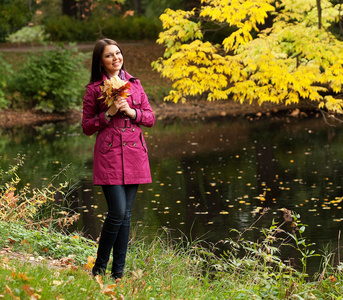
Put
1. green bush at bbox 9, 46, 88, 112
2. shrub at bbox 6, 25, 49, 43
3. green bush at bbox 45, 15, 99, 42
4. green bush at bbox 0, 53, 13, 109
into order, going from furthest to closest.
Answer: shrub at bbox 6, 25, 49, 43
green bush at bbox 45, 15, 99, 42
green bush at bbox 9, 46, 88, 112
green bush at bbox 0, 53, 13, 109

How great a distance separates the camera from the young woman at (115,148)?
13.9 feet

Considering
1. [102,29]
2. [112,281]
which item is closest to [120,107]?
[112,281]

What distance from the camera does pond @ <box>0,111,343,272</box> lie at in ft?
29.9

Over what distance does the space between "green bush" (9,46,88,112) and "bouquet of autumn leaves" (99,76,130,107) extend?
64.3 ft

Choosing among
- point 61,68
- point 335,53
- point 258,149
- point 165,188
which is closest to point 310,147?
point 258,149

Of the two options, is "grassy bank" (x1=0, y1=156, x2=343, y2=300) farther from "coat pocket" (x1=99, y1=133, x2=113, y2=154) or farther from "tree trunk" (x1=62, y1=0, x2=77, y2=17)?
"tree trunk" (x1=62, y1=0, x2=77, y2=17)

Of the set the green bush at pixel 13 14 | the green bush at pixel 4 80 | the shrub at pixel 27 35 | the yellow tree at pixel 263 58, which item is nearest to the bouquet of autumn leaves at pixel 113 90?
the yellow tree at pixel 263 58

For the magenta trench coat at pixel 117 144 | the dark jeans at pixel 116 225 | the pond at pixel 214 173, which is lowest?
the pond at pixel 214 173

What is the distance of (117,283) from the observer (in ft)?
13.7

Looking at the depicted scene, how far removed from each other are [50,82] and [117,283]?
20.3 m

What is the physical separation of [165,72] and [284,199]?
301 centimetres

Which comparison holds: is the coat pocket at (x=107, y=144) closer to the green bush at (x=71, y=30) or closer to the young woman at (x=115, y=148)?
the young woman at (x=115, y=148)

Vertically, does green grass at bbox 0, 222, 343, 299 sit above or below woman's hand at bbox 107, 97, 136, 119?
below

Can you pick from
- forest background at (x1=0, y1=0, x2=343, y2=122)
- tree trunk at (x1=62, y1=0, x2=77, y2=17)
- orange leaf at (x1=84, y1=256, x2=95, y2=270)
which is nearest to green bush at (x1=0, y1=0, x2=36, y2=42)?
forest background at (x1=0, y1=0, x2=343, y2=122)
